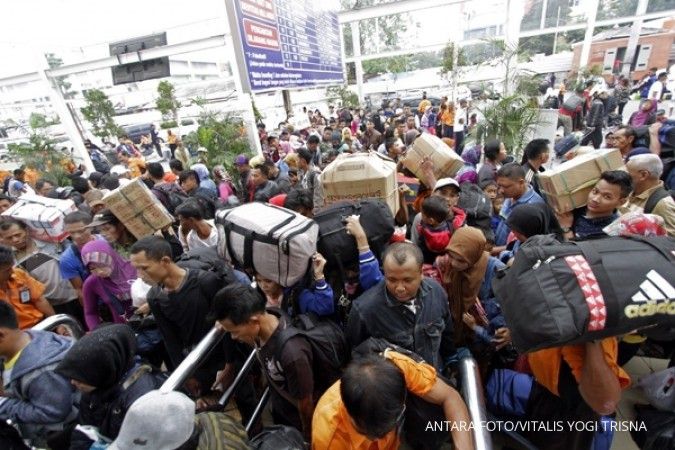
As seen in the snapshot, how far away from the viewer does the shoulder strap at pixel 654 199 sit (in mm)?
2736

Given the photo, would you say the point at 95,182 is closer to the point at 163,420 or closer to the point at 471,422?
the point at 163,420

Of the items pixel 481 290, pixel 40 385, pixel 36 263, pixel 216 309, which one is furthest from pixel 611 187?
pixel 36 263

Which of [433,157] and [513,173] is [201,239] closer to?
[433,157]

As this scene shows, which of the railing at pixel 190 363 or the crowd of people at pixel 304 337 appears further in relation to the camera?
the railing at pixel 190 363

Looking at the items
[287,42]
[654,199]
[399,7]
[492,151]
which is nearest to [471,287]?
[654,199]

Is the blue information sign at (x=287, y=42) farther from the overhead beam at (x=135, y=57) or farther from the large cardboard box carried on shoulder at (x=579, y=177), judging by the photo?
the large cardboard box carried on shoulder at (x=579, y=177)

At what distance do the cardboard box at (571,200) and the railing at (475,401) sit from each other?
6.92ft

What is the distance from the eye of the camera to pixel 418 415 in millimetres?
1640

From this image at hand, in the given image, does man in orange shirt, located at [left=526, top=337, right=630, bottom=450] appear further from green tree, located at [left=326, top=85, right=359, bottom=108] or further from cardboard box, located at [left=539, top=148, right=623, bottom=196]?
green tree, located at [left=326, top=85, right=359, bottom=108]

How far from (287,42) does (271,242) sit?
8.75 metres

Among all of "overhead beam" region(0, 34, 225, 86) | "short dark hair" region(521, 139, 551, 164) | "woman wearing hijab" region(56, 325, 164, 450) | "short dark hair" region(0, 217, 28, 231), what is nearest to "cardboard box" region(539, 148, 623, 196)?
"short dark hair" region(521, 139, 551, 164)

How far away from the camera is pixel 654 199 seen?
2.77m

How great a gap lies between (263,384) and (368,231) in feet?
5.14

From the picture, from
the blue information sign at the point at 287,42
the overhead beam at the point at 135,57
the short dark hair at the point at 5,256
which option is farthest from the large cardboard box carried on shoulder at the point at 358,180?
the overhead beam at the point at 135,57
